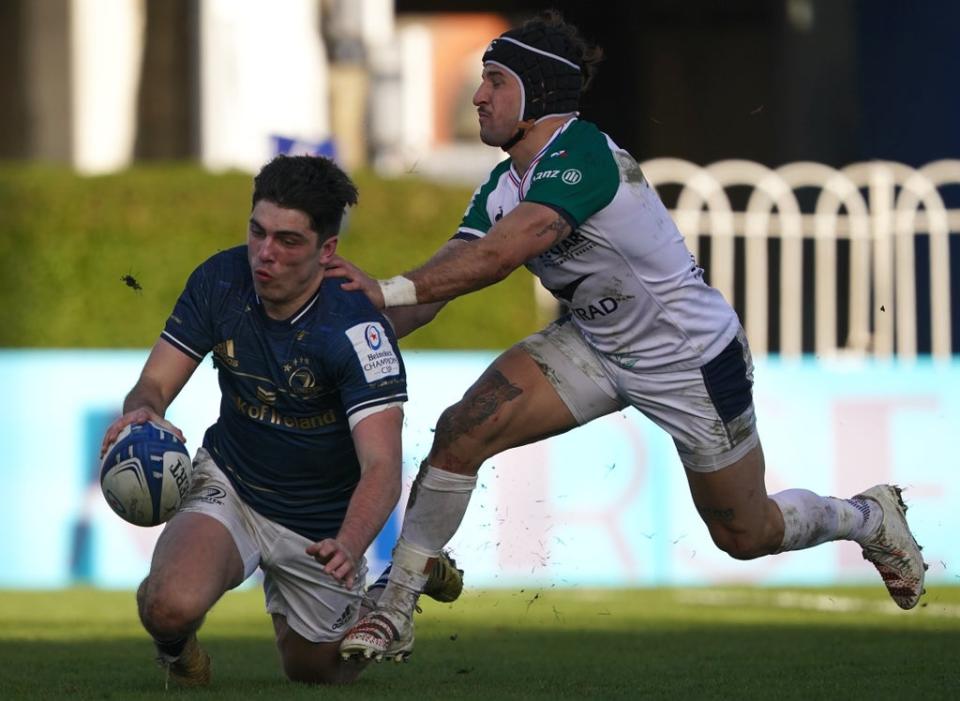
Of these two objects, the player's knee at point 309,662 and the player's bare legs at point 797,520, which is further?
the player's bare legs at point 797,520

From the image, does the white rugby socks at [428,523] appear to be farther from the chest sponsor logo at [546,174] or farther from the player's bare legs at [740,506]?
the chest sponsor logo at [546,174]

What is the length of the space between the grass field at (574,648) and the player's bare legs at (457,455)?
0.44 meters

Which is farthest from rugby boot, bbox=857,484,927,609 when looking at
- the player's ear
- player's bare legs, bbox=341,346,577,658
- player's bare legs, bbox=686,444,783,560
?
the player's ear

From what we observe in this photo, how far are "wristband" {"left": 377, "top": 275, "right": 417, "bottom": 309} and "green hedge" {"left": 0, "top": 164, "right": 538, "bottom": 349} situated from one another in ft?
28.5

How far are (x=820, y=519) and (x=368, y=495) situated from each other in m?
2.35

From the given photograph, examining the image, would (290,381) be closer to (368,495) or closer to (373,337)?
(373,337)

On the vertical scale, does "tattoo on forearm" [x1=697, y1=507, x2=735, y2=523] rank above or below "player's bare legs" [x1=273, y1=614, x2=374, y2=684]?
above

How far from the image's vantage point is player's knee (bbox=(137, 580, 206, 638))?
6.86 metres

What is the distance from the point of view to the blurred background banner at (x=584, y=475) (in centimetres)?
1328

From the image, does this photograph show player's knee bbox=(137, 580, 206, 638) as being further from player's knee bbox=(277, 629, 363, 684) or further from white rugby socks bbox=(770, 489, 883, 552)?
white rugby socks bbox=(770, 489, 883, 552)

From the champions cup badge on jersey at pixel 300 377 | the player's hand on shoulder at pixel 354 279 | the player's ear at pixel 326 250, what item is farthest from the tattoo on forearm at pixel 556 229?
the champions cup badge on jersey at pixel 300 377

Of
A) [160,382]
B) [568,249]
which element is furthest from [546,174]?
[160,382]

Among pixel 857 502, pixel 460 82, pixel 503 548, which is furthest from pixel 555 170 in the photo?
pixel 460 82

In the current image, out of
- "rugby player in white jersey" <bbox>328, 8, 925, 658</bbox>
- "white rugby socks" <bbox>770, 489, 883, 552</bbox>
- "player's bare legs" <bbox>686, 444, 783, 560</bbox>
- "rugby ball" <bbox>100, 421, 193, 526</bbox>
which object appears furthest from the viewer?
"white rugby socks" <bbox>770, 489, 883, 552</bbox>
